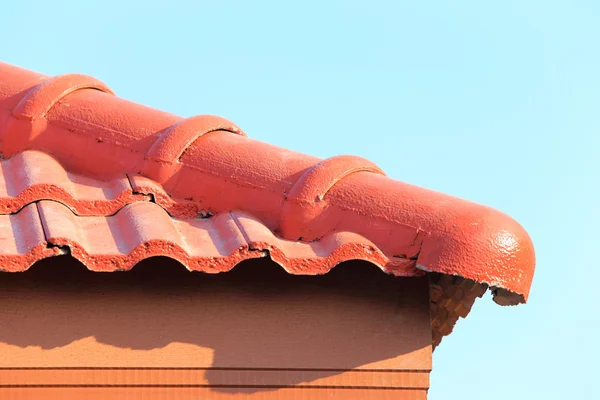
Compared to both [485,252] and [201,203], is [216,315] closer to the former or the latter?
[201,203]

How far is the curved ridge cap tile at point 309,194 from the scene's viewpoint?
3.77 meters

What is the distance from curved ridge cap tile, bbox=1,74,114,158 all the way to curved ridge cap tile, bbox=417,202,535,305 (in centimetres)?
185

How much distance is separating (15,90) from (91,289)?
1.50 metres

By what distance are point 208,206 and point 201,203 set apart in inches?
1.2

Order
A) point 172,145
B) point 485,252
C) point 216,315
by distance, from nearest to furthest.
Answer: point 485,252 < point 216,315 < point 172,145

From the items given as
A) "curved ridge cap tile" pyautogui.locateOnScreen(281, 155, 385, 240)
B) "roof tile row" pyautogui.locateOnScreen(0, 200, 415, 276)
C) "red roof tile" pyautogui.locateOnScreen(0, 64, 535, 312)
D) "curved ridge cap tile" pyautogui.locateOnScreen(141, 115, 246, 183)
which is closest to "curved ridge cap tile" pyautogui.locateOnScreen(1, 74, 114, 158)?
"red roof tile" pyautogui.locateOnScreen(0, 64, 535, 312)

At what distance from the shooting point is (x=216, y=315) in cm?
354

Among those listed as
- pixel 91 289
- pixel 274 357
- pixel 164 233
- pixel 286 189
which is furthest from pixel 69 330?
pixel 286 189

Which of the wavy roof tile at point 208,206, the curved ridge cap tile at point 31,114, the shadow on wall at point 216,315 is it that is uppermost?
the curved ridge cap tile at point 31,114

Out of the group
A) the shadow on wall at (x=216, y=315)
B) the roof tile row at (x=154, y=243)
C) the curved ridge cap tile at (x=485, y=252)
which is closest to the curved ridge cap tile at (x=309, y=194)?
the roof tile row at (x=154, y=243)

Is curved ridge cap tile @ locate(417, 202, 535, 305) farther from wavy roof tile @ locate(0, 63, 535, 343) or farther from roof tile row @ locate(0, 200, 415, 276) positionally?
roof tile row @ locate(0, 200, 415, 276)

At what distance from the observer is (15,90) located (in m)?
4.62

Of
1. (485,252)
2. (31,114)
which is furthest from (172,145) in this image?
(485,252)

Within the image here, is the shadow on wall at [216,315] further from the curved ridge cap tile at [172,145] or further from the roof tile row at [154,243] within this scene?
the curved ridge cap tile at [172,145]
